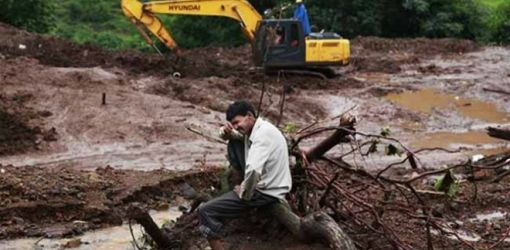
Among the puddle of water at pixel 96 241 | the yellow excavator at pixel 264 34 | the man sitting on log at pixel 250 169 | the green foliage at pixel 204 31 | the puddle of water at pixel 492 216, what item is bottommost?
the green foliage at pixel 204 31

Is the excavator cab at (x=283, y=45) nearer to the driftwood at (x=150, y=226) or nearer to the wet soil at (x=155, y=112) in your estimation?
the wet soil at (x=155, y=112)

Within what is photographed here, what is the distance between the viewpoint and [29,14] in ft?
109

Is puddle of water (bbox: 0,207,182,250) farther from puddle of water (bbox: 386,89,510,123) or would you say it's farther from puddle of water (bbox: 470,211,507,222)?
puddle of water (bbox: 386,89,510,123)

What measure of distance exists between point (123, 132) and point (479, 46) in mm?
18743

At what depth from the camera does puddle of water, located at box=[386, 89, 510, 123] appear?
2231 centimetres

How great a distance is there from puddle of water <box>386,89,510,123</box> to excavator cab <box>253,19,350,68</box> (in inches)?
78.2

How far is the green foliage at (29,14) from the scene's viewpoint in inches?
1262

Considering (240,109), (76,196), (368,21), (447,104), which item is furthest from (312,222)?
(368,21)

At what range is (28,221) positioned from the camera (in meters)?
11.8

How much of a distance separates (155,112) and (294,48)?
543 cm

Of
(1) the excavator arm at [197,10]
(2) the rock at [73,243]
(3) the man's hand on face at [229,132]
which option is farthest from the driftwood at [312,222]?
(1) the excavator arm at [197,10]

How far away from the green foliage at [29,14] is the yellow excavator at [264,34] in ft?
29.7

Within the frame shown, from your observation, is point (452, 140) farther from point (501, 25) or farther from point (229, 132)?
point (501, 25)

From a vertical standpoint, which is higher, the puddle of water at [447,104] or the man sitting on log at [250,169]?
the man sitting on log at [250,169]
